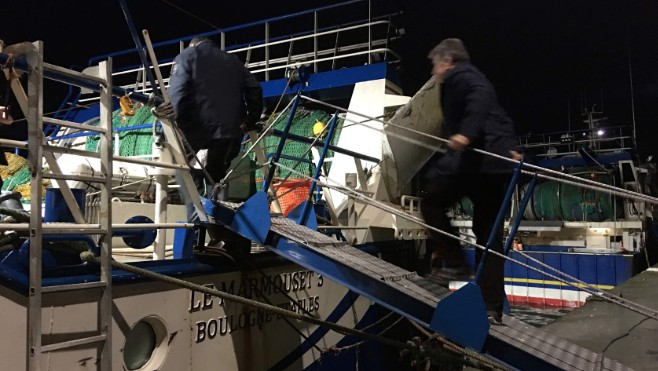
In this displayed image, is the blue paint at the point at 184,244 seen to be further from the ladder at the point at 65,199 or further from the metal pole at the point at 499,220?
the metal pole at the point at 499,220

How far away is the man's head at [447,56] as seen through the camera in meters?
3.57

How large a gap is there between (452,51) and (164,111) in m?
2.18

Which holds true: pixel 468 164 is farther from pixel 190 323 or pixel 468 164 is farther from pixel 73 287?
pixel 73 287

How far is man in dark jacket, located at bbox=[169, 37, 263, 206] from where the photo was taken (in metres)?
3.95

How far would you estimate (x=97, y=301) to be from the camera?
2.98 meters

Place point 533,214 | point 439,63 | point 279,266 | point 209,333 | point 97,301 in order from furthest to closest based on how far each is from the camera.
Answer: point 533,214 → point 279,266 → point 209,333 → point 439,63 → point 97,301

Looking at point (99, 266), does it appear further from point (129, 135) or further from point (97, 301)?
point (129, 135)

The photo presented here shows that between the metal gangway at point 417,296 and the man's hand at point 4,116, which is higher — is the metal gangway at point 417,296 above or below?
below

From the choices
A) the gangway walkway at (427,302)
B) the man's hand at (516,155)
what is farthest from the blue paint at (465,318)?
the man's hand at (516,155)

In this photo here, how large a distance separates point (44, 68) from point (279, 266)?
2.79 meters

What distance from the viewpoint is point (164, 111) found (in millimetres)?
3930

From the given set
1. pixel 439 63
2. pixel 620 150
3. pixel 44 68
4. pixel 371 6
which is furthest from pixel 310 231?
pixel 620 150

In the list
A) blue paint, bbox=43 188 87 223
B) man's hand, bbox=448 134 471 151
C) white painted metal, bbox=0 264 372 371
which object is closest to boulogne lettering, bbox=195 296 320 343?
white painted metal, bbox=0 264 372 371

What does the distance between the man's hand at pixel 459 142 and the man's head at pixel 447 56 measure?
550 mm
